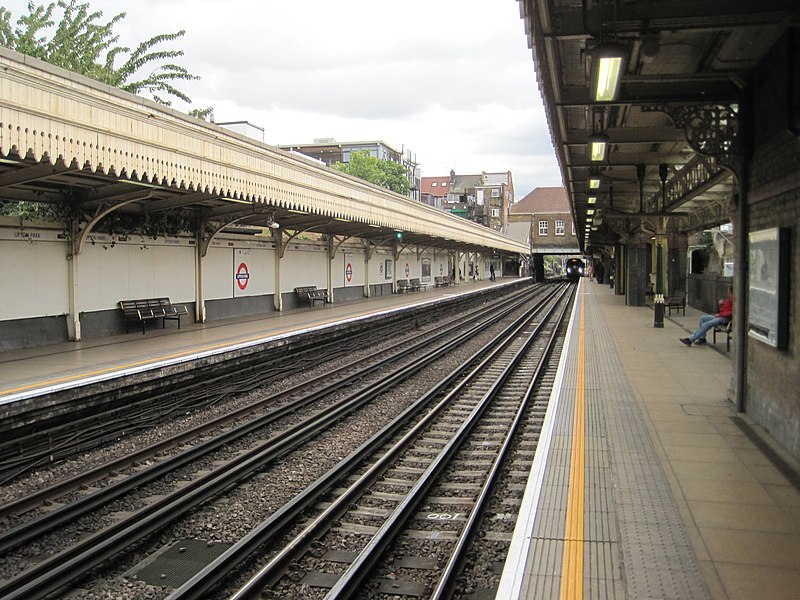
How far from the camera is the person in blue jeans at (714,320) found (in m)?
12.7

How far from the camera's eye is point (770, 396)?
646 centimetres

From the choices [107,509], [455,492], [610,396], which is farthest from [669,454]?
[107,509]

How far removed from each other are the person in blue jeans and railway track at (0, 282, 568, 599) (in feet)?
31.3

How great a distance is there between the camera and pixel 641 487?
5.04 metres

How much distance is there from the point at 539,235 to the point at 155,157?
68.9 meters

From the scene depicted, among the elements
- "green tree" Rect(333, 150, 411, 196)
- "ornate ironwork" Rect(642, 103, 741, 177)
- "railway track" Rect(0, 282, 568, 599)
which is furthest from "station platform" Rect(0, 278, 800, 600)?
"green tree" Rect(333, 150, 411, 196)

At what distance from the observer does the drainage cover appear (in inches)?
176

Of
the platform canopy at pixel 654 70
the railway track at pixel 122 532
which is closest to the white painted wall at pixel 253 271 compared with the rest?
the platform canopy at pixel 654 70

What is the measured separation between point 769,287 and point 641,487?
2.69 meters

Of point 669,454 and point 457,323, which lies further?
point 457,323

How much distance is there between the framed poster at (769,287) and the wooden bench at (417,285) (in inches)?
1103

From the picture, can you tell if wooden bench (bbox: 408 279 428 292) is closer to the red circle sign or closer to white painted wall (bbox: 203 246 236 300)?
the red circle sign

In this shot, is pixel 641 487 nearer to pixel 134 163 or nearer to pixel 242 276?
pixel 134 163

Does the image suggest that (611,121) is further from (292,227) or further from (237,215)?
(292,227)
